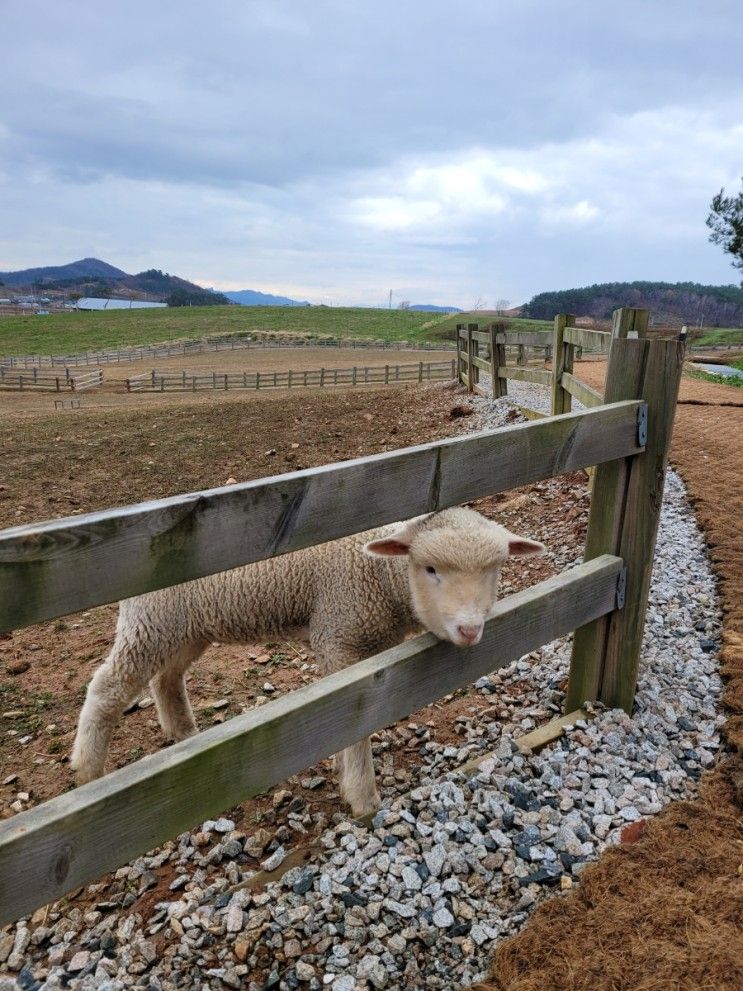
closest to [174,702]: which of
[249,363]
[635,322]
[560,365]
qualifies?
[635,322]

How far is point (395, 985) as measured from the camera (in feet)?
7.22

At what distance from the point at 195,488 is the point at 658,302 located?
94589 mm

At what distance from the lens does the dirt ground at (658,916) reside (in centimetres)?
206

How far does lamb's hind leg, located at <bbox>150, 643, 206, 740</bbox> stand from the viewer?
389cm

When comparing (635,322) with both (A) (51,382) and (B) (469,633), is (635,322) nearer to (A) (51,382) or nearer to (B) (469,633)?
(B) (469,633)

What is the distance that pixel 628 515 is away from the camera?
329cm

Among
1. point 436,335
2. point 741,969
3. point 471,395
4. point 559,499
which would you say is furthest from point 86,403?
point 436,335

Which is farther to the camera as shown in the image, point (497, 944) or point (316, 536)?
point (497, 944)

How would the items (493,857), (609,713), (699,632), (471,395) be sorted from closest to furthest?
(493,857) → (609,713) → (699,632) → (471,395)

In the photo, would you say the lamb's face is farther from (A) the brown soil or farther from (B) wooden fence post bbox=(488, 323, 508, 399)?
(B) wooden fence post bbox=(488, 323, 508, 399)

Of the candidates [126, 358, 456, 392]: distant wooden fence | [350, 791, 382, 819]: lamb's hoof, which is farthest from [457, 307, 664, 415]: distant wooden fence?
[126, 358, 456, 392]: distant wooden fence

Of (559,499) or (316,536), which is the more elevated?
(316,536)

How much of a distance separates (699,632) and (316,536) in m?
3.58

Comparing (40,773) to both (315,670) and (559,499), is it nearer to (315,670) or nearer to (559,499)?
(315,670)
